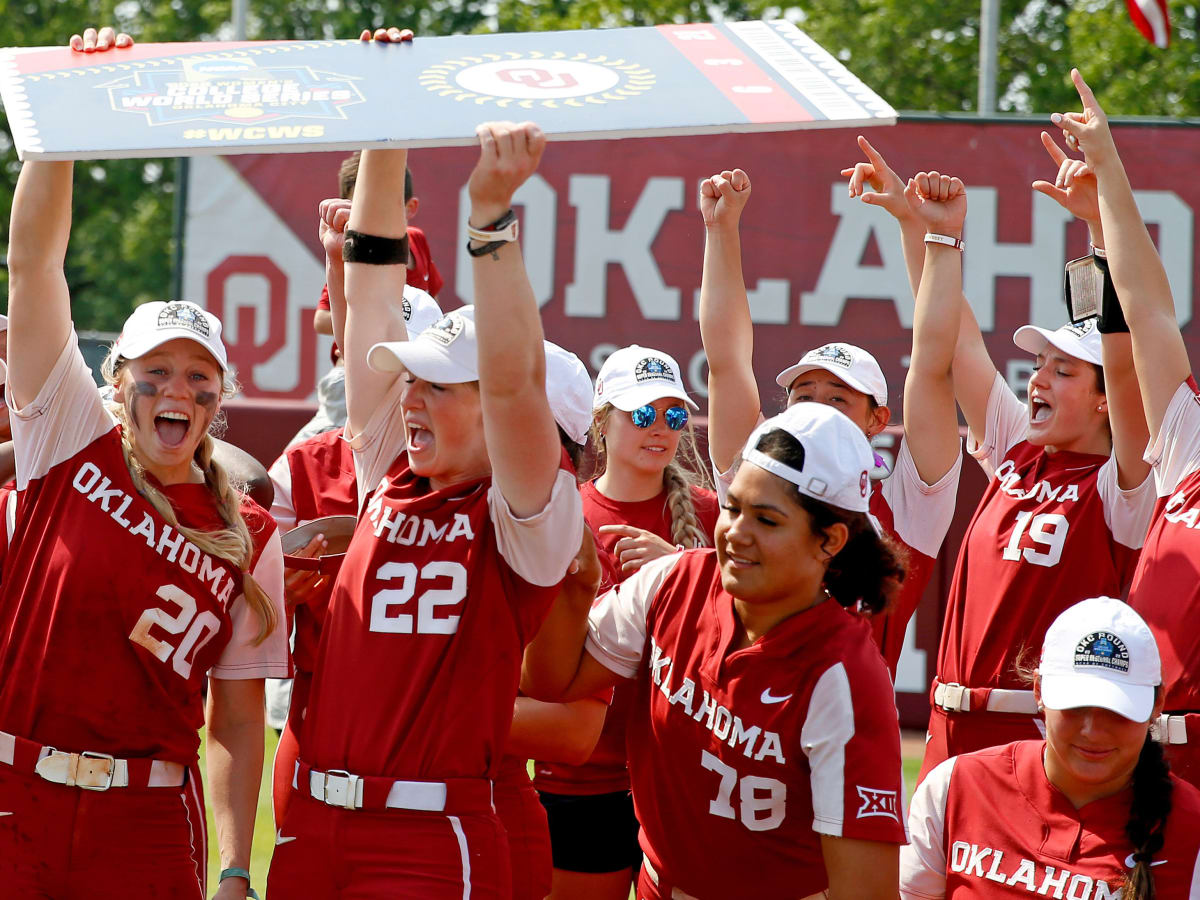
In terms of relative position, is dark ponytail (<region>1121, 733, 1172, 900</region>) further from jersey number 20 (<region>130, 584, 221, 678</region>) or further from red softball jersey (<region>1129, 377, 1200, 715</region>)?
jersey number 20 (<region>130, 584, 221, 678</region>)

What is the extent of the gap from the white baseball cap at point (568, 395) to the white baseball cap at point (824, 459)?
445mm

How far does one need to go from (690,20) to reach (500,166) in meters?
→ 27.7

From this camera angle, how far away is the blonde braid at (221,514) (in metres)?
3.56

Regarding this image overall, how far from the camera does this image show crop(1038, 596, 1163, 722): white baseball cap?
137 inches

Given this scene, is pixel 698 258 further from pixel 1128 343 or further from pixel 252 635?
pixel 252 635

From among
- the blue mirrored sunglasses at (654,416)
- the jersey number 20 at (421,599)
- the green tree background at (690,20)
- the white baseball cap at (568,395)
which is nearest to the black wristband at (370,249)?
the white baseball cap at (568,395)

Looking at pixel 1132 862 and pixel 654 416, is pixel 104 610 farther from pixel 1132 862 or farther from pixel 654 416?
pixel 1132 862

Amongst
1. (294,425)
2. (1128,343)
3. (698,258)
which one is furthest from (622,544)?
(698,258)

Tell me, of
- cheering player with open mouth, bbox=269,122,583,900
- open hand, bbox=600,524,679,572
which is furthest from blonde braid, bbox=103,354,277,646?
open hand, bbox=600,524,679,572

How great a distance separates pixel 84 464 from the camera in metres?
3.52

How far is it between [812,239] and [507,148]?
8.24 meters

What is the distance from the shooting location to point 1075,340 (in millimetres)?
4652

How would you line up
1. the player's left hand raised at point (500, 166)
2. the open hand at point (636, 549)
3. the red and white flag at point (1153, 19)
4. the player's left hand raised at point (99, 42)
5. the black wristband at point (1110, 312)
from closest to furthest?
the player's left hand raised at point (500, 166), the player's left hand raised at point (99, 42), the open hand at point (636, 549), the black wristband at point (1110, 312), the red and white flag at point (1153, 19)

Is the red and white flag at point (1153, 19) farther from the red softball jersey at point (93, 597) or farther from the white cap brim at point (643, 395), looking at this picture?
the red softball jersey at point (93, 597)
